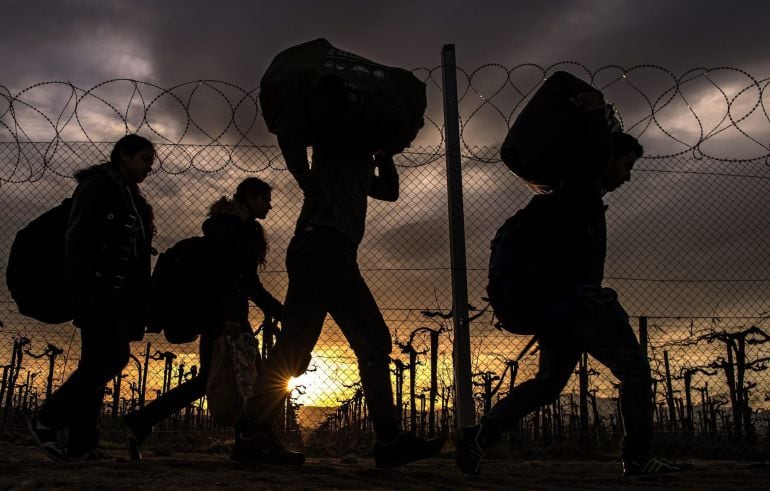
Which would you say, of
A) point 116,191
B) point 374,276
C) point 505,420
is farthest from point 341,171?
point 374,276

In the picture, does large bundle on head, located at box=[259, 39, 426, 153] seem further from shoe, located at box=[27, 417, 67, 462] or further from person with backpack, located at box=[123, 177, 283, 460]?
shoe, located at box=[27, 417, 67, 462]

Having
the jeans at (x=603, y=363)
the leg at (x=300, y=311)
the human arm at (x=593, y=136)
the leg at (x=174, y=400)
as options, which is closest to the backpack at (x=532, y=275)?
the jeans at (x=603, y=363)

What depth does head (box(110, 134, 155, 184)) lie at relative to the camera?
11.2 feet

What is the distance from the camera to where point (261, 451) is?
2.92m

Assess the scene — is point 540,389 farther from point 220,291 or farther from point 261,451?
point 220,291

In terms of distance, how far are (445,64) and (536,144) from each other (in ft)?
6.51

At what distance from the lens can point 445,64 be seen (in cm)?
473

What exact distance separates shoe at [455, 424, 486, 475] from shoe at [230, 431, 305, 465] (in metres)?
0.76

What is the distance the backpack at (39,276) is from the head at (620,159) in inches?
103

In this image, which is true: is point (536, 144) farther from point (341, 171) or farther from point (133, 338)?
point (133, 338)

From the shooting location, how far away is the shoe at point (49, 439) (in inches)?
119

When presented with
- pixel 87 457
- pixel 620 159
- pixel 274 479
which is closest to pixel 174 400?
pixel 87 457

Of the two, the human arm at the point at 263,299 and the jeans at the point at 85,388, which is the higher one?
the human arm at the point at 263,299

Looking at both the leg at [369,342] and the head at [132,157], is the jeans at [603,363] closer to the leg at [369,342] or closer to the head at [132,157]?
the leg at [369,342]
